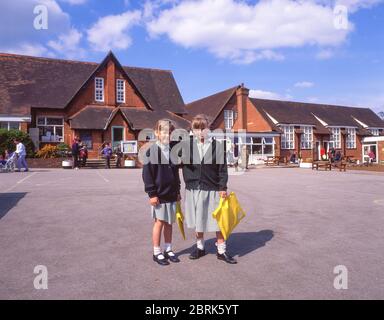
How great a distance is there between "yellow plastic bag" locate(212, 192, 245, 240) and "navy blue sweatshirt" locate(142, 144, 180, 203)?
64 centimetres

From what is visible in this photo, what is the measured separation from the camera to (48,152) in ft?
80.7

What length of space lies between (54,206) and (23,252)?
12.1ft

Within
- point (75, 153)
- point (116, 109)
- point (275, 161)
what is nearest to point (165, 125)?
point (75, 153)

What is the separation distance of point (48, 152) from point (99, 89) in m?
8.95

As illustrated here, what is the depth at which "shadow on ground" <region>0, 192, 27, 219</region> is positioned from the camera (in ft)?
25.0

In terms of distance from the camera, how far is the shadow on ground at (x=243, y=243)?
4.84m

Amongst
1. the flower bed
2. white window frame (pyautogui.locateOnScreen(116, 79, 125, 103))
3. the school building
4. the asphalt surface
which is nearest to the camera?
the asphalt surface

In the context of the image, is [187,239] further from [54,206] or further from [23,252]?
[54,206]

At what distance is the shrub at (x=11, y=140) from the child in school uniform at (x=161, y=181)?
22166 mm

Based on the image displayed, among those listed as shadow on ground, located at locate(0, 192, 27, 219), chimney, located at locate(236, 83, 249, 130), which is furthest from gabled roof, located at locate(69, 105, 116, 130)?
shadow on ground, located at locate(0, 192, 27, 219)

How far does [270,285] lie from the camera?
141 inches

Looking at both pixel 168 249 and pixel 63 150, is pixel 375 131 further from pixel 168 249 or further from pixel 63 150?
pixel 168 249

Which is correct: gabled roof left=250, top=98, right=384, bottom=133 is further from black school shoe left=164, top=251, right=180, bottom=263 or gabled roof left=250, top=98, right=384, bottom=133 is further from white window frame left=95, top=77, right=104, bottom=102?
black school shoe left=164, top=251, right=180, bottom=263

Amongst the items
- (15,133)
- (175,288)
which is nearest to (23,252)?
(175,288)
